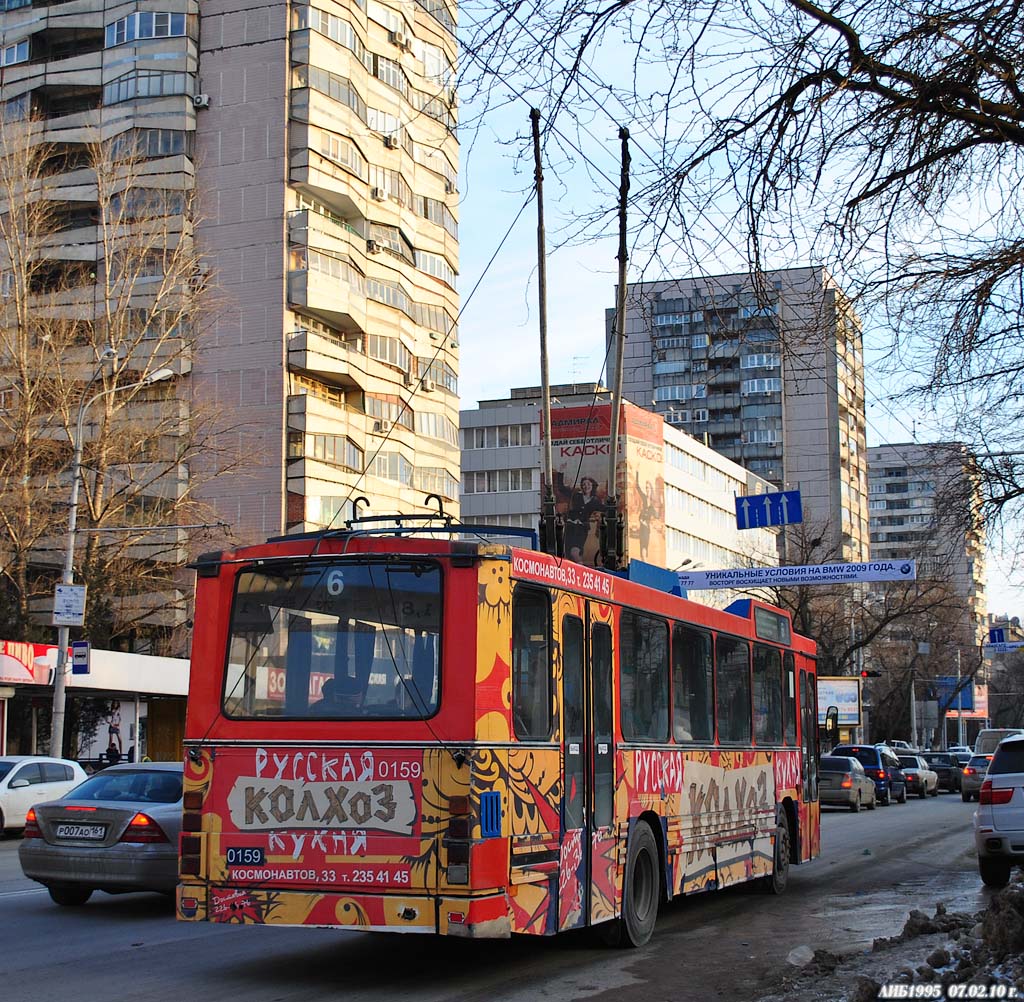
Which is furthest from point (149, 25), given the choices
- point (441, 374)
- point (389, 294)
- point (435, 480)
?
point (435, 480)

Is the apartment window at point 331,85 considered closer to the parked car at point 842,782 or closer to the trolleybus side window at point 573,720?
the parked car at point 842,782

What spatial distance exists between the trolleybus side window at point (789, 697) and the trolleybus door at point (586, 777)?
6246 millimetres

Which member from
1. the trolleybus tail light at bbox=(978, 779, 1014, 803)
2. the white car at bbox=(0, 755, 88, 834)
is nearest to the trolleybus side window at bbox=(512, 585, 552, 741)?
the trolleybus tail light at bbox=(978, 779, 1014, 803)

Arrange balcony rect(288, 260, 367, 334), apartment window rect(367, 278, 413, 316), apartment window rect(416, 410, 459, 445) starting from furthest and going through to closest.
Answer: apartment window rect(416, 410, 459, 445) → apartment window rect(367, 278, 413, 316) → balcony rect(288, 260, 367, 334)

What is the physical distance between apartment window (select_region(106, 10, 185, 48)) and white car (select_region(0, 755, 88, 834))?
41.0m

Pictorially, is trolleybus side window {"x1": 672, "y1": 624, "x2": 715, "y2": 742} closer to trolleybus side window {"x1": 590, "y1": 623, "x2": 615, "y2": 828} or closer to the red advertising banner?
trolleybus side window {"x1": 590, "y1": 623, "x2": 615, "y2": 828}

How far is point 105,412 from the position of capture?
1708 inches

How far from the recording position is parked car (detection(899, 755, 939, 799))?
165 feet

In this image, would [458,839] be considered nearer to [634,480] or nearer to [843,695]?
[843,695]

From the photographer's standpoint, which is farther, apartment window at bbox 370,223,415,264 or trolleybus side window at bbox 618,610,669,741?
apartment window at bbox 370,223,415,264

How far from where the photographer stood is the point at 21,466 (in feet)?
135

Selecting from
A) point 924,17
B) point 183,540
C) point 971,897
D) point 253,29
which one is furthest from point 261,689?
point 253,29

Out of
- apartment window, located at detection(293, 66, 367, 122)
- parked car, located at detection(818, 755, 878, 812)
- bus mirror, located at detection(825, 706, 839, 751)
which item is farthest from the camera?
apartment window, located at detection(293, 66, 367, 122)

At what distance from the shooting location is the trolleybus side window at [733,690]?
14.1 meters
